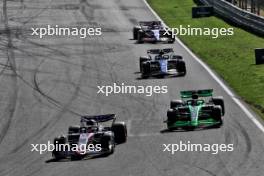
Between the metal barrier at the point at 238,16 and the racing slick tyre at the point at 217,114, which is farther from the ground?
the metal barrier at the point at 238,16

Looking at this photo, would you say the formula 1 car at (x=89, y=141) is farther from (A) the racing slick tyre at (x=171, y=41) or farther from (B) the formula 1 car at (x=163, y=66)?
(A) the racing slick tyre at (x=171, y=41)

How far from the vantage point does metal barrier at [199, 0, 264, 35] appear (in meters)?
41.0

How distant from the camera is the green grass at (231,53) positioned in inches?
1085

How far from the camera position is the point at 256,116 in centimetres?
2292

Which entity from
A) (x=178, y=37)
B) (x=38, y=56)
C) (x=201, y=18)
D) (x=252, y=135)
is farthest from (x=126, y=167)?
(x=201, y=18)

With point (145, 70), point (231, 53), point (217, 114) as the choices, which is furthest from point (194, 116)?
point (231, 53)

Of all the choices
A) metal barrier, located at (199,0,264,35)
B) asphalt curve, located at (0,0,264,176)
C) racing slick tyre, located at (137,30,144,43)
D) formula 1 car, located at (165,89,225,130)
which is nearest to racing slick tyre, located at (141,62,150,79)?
asphalt curve, located at (0,0,264,176)

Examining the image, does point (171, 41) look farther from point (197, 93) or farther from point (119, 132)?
point (119, 132)

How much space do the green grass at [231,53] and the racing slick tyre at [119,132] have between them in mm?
5012

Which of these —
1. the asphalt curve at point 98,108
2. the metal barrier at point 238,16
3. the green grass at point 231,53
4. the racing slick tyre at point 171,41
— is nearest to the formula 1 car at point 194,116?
the asphalt curve at point 98,108

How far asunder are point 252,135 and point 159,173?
4166mm

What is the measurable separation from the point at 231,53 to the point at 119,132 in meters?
16.7

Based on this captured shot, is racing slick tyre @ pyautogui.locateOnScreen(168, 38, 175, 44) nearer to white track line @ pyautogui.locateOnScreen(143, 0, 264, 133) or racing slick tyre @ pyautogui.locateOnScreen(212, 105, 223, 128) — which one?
white track line @ pyautogui.locateOnScreen(143, 0, 264, 133)

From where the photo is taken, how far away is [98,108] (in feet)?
83.1
